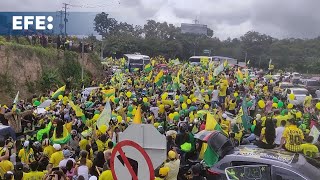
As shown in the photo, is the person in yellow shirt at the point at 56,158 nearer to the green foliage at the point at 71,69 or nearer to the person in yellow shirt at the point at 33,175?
the person in yellow shirt at the point at 33,175

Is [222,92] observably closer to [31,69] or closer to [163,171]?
[163,171]

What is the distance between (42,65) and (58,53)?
3.22 m

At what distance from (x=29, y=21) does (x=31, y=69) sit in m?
4.81

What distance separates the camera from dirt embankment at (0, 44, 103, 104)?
2581 cm

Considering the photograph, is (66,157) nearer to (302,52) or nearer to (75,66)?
(75,66)

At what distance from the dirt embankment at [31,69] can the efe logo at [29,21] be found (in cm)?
183

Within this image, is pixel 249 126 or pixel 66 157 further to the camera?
pixel 249 126

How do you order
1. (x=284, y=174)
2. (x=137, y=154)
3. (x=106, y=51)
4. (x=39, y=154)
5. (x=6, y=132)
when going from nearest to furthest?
(x=137, y=154) < (x=284, y=174) < (x=39, y=154) < (x=6, y=132) < (x=106, y=51)

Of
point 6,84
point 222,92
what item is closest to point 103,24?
point 6,84

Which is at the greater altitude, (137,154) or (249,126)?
(137,154)

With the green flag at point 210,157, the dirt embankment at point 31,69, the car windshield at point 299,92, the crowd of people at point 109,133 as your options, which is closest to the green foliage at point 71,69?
the dirt embankment at point 31,69

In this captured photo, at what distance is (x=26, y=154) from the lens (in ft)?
30.7

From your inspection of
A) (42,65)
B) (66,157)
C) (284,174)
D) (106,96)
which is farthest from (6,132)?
(42,65)

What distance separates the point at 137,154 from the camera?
16.0ft
